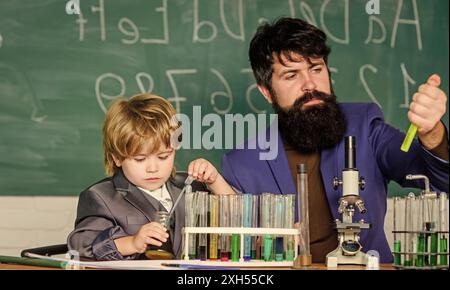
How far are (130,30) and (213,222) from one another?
1.45 m

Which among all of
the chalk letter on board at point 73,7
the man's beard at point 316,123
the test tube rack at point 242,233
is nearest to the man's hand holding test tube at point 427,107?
the test tube rack at point 242,233

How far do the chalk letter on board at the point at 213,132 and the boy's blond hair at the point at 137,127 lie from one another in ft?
1.85

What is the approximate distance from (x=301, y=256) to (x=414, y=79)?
5.18 feet

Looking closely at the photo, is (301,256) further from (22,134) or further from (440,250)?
(22,134)

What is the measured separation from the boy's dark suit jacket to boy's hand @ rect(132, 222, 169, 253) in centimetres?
6

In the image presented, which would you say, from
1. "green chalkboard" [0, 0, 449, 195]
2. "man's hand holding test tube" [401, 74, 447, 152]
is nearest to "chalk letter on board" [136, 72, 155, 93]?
"green chalkboard" [0, 0, 449, 195]

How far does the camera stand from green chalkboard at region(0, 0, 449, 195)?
329 cm

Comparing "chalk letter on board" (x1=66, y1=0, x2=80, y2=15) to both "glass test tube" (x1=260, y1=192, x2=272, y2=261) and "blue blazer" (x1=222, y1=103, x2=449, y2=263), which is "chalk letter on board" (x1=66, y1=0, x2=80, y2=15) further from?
"glass test tube" (x1=260, y1=192, x2=272, y2=261)

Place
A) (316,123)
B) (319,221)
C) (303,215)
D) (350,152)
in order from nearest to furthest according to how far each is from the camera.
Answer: (303,215), (350,152), (319,221), (316,123)

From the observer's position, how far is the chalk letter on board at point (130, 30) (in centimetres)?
332

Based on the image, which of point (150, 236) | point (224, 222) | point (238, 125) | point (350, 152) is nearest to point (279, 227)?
point (224, 222)

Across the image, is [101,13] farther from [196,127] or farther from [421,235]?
[421,235]

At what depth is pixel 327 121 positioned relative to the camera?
111 inches

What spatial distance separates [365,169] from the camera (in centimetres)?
276
